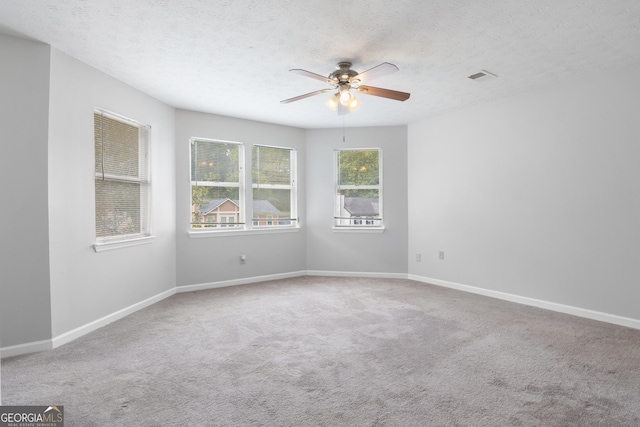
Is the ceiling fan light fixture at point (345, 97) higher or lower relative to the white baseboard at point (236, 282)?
higher

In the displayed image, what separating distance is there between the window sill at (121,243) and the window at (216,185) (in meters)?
0.89

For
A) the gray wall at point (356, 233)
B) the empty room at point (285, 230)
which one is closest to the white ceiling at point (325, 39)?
the empty room at point (285, 230)

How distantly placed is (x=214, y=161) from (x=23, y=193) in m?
2.63

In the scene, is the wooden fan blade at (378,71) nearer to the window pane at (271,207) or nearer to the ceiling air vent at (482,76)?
the ceiling air vent at (482,76)

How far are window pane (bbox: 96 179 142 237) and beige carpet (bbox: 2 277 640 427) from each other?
1014 millimetres

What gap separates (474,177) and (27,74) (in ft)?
16.8

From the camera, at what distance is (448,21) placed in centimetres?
266

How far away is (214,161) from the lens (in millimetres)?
5285

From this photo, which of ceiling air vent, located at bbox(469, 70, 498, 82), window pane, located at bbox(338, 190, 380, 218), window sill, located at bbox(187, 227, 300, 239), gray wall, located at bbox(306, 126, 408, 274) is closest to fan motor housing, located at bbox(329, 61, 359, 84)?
ceiling air vent, located at bbox(469, 70, 498, 82)

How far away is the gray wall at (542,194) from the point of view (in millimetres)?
3523

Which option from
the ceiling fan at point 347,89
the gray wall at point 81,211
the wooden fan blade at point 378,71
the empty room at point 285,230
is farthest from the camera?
the ceiling fan at point 347,89

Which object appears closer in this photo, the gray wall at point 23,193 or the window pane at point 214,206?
the gray wall at point 23,193

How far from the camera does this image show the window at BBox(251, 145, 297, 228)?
18.6 feet

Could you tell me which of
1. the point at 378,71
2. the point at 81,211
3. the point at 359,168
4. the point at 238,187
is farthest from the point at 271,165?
the point at 378,71
